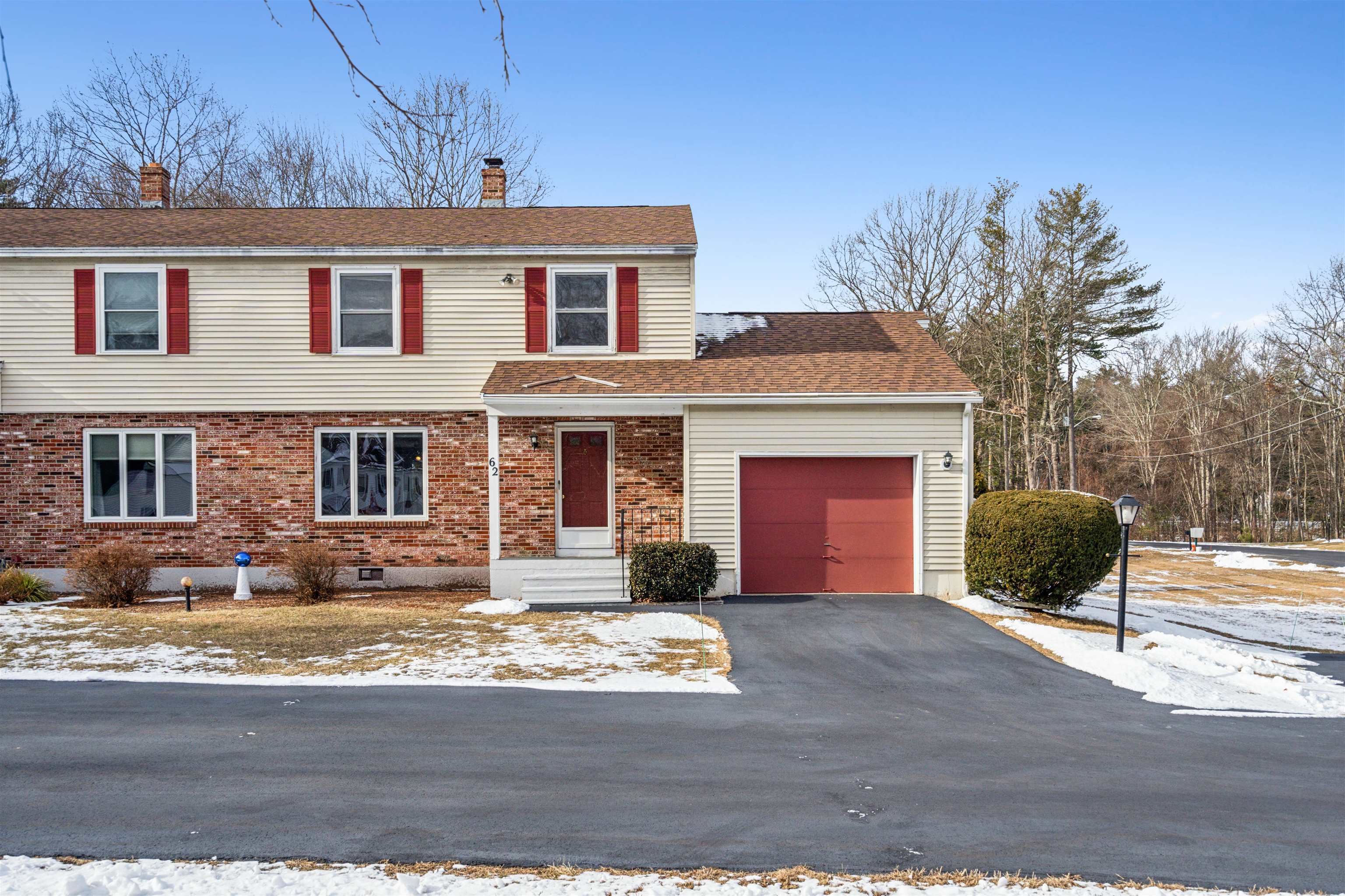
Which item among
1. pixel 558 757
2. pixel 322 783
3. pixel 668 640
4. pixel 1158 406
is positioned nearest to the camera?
pixel 322 783

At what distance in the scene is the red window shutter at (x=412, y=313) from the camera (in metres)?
14.2

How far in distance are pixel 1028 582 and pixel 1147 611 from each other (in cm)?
543

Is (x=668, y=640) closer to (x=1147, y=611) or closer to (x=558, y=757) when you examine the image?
(x=558, y=757)

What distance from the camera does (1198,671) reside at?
9.53m

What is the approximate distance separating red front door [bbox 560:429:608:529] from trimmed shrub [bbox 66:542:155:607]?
21.2 ft

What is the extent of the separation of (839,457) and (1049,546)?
10.7 feet

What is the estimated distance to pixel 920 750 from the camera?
6.61 meters

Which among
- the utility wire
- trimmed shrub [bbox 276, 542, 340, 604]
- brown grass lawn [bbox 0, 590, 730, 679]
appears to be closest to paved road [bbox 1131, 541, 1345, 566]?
the utility wire

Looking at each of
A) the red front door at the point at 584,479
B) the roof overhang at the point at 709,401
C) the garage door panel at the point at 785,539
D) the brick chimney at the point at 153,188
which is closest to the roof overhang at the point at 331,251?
the roof overhang at the point at 709,401

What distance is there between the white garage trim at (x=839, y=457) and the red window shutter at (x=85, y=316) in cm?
1078

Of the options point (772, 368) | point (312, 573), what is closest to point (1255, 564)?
point (772, 368)

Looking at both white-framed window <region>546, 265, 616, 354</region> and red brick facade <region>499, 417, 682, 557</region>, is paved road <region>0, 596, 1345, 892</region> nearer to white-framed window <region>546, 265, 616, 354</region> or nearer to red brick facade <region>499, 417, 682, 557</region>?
red brick facade <region>499, 417, 682, 557</region>

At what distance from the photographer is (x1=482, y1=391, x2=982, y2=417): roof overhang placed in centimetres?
1277

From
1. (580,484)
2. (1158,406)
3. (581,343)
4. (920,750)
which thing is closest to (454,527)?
(580,484)
